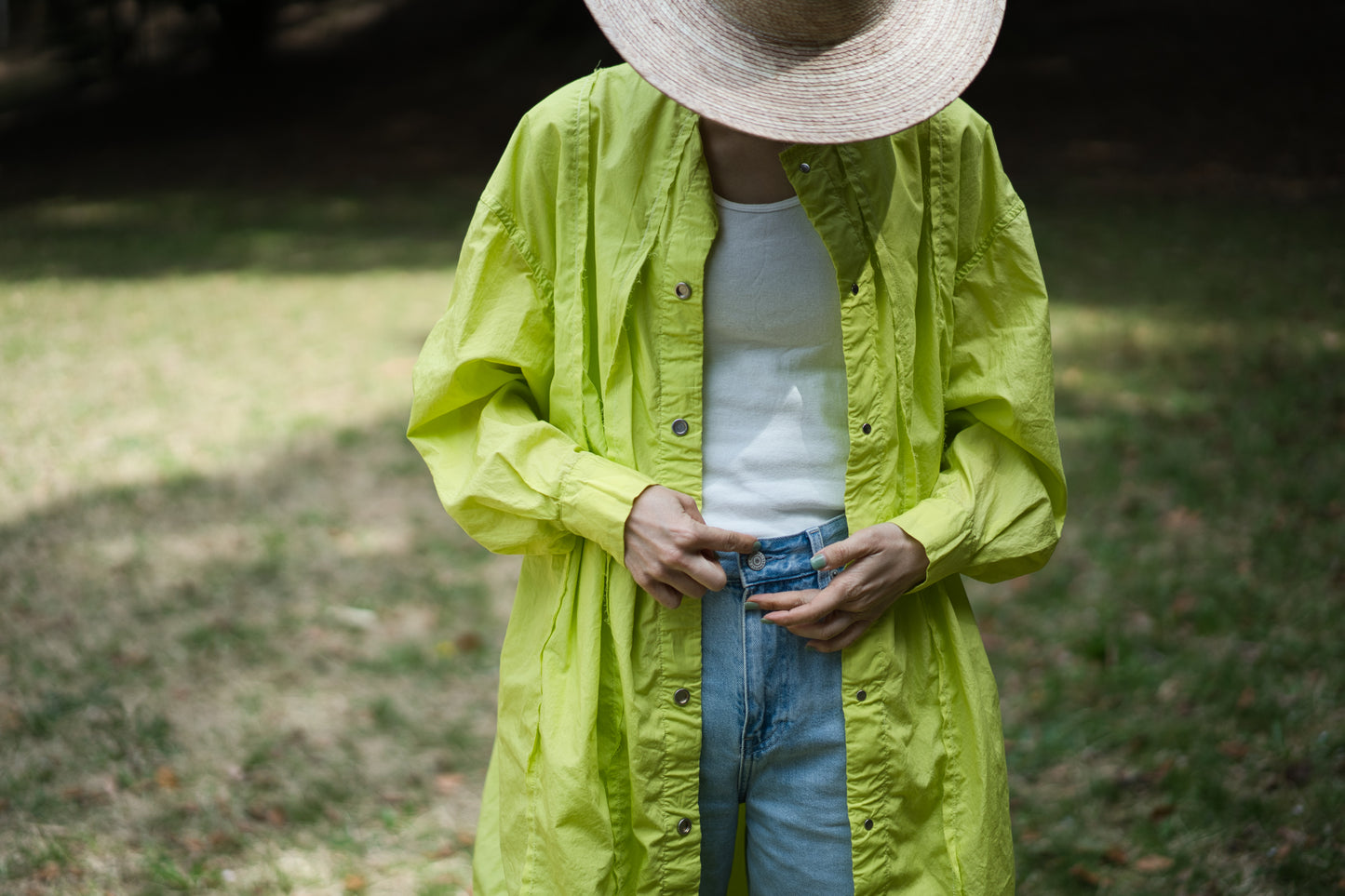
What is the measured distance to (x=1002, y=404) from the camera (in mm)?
1606

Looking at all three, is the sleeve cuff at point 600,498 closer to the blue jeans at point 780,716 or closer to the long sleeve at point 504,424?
the long sleeve at point 504,424

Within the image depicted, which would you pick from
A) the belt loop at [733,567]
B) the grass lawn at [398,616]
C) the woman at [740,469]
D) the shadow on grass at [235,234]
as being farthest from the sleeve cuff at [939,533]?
the shadow on grass at [235,234]

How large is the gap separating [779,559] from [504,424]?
1.34 ft

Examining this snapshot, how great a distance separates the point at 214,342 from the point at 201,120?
1152 centimetres

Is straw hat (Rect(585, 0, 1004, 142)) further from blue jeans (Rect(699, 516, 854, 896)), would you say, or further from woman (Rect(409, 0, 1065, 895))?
blue jeans (Rect(699, 516, 854, 896))

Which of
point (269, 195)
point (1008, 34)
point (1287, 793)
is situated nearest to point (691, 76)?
point (1287, 793)

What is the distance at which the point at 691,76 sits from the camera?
4.41 feet

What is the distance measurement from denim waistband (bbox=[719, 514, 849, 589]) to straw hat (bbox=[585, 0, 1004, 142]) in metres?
0.53

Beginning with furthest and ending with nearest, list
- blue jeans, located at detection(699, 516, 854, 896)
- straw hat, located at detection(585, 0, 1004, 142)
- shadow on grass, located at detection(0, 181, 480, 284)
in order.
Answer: shadow on grass, located at detection(0, 181, 480, 284) → blue jeans, located at detection(699, 516, 854, 896) → straw hat, located at detection(585, 0, 1004, 142)

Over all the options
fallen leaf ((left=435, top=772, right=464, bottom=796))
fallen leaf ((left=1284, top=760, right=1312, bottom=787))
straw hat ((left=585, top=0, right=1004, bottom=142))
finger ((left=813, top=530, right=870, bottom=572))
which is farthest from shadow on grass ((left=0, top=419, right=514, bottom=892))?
straw hat ((left=585, top=0, right=1004, bottom=142))

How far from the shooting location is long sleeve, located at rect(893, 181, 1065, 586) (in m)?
1.60

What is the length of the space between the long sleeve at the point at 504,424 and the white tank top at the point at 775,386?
5.7 inches

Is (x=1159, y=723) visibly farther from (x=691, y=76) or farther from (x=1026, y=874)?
(x=691, y=76)

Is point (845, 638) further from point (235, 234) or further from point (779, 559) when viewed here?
point (235, 234)
